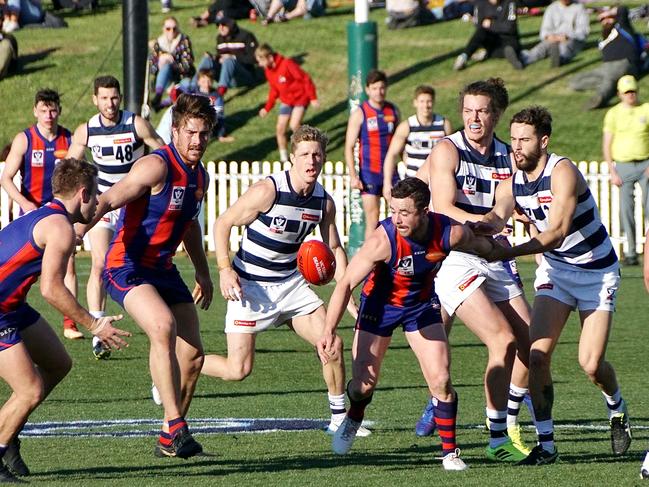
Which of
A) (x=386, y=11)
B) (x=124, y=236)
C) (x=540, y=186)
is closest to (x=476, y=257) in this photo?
(x=540, y=186)

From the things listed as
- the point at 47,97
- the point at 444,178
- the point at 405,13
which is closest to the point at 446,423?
the point at 444,178

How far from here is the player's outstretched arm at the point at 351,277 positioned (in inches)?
288

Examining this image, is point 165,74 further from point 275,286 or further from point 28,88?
point 275,286

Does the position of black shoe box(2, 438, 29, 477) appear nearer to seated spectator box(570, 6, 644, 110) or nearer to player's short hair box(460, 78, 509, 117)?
player's short hair box(460, 78, 509, 117)

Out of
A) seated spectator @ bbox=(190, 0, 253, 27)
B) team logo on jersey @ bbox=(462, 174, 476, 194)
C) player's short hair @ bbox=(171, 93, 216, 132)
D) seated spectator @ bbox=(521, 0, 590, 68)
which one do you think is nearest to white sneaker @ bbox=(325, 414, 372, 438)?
team logo on jersey @ bbox=(462, 174, 476, 194)

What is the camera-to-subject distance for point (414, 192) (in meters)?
7.25

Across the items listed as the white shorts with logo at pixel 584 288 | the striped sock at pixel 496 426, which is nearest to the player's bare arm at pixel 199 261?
the striped sock at pixel 496 426

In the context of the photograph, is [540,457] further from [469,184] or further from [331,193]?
[331,193]

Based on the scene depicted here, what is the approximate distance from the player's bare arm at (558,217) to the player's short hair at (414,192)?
21.2 inches

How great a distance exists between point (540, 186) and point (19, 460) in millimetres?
3163

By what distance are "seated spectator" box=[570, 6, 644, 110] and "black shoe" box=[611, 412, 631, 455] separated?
643 inches

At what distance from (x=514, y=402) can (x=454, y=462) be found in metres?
0.87

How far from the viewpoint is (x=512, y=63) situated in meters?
27.2

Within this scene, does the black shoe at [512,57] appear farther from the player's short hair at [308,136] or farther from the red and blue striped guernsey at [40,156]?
the player's short hair at [308,136]
